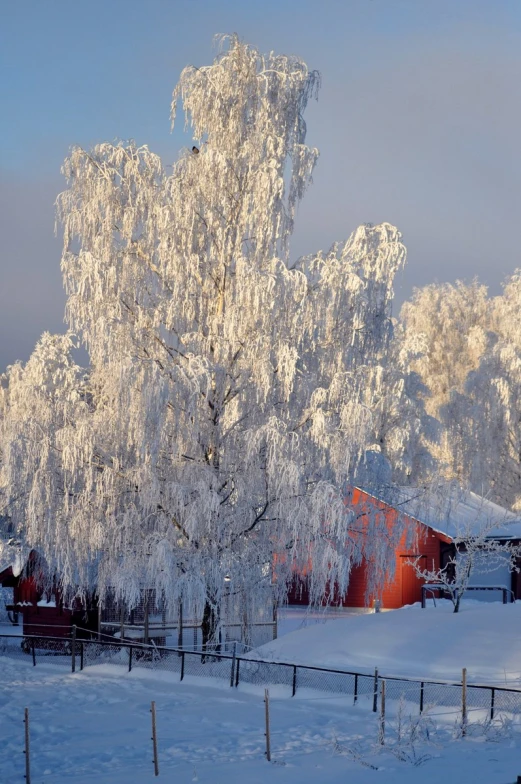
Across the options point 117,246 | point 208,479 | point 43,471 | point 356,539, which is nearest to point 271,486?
point 208,479

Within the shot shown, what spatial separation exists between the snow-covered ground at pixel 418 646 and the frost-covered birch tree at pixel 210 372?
1.59 m

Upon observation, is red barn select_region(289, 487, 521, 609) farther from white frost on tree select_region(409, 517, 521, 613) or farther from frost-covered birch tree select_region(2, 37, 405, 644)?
frost-covered birch tree select_region(2, 37, 405, 644)

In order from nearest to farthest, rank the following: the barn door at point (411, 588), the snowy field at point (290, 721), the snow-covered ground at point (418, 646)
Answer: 1. the snowy field at point (290, 721)
2. the snow-covered ground at point (418, 646)
3. the barn door at point (411, 588)

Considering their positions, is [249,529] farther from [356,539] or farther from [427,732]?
[427,732]

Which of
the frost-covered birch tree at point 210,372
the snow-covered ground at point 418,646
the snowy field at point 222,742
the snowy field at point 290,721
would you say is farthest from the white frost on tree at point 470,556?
the snowy field at point 222,742

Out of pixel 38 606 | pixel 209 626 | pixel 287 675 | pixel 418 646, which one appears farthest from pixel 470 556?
pixel 38 606

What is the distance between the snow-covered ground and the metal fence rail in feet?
2.04

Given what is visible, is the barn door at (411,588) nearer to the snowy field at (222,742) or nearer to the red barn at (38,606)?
the red barn at (38,606)

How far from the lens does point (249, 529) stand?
21.4 metres

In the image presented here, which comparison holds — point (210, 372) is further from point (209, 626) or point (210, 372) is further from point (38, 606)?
point (38, 606)

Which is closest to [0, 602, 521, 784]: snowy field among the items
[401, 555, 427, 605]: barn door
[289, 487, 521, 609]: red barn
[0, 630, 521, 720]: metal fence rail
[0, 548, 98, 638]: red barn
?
[0, 630, 521, 720]: metal fence rail

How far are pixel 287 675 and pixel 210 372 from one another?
660cm

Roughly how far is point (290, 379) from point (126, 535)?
16.5ft

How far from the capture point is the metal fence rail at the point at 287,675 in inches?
642
